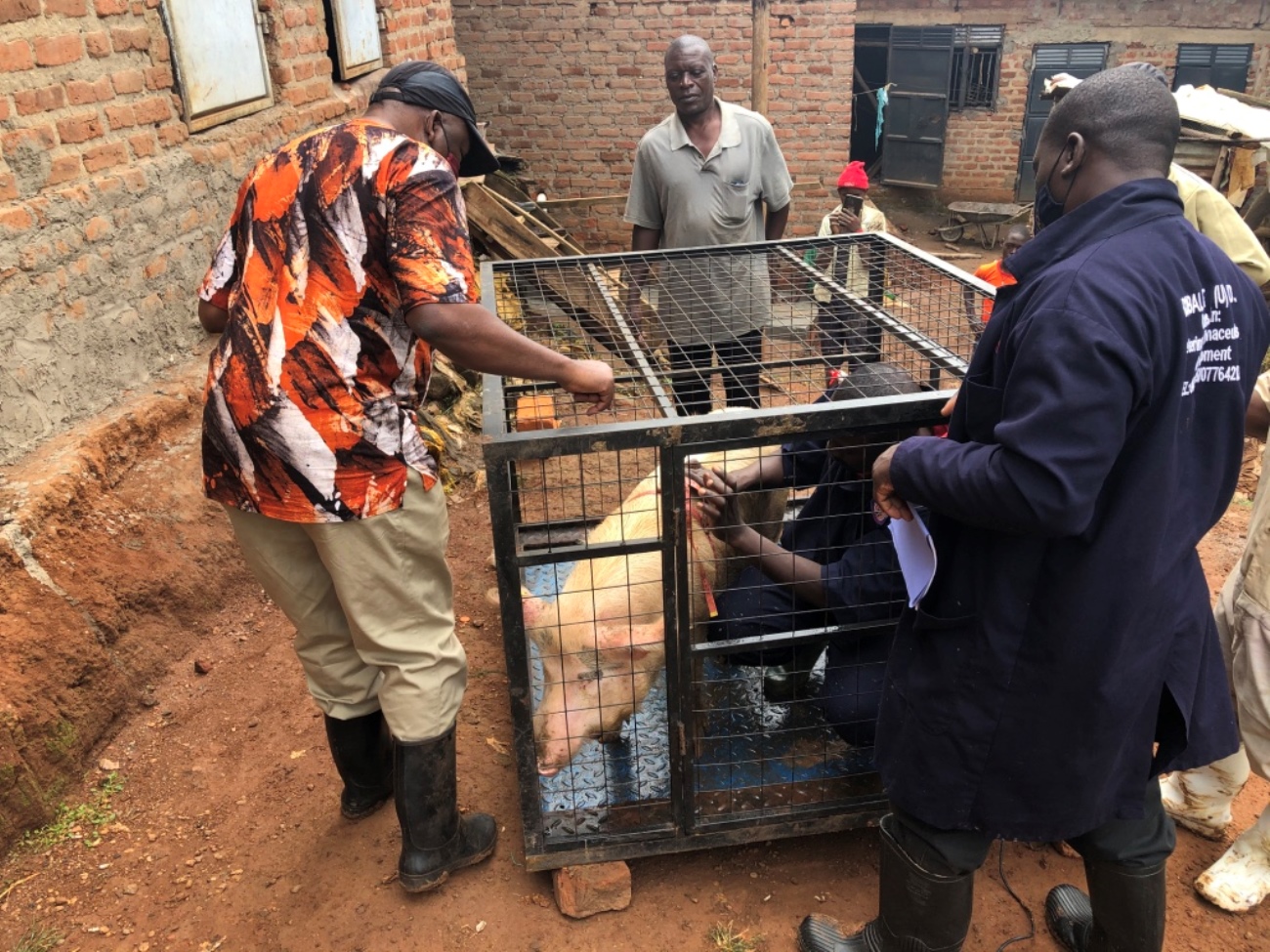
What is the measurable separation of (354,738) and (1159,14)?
15.1m

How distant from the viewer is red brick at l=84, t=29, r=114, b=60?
3.54 m

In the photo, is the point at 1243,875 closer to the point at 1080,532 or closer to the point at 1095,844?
the point at 1095,844

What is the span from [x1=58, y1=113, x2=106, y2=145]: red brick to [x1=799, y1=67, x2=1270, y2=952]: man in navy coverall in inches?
130

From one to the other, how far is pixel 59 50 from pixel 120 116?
0.36 m

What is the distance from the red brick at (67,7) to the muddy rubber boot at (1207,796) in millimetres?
4689

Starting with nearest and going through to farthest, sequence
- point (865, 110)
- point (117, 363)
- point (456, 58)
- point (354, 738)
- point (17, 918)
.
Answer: point (17, 918) → point (354, 738) → point (117, 363) → point (456, 58) → point (865, 110)

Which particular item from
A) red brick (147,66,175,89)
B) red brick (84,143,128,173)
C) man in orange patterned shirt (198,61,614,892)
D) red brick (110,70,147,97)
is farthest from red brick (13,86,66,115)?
man in orange patterned shirt (198,61,614,892)

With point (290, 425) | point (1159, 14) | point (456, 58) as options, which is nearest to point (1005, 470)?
point (290, 425)

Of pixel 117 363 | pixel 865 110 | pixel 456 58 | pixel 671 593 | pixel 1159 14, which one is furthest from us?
pixel 865 110

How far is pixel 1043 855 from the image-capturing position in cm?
296

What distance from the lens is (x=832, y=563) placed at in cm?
279

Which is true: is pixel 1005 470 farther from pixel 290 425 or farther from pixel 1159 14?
pixel 1159 14

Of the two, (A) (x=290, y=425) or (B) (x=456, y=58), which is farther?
(B) (x=456, y=58)

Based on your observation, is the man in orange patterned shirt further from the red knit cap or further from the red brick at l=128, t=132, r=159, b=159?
the red knit cap
